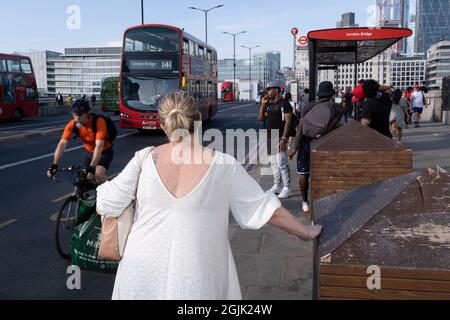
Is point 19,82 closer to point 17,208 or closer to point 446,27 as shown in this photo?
point 17,208

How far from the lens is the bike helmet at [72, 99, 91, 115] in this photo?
201 inches

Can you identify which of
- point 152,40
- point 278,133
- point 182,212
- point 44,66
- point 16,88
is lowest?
point 278,133

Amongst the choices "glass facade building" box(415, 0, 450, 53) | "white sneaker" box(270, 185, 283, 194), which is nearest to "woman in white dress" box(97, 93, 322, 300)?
"white sneaker" box(270, 185, 283, 194)

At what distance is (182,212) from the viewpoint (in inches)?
79.0

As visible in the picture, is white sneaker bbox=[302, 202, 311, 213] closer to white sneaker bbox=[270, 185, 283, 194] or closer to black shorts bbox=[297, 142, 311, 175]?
black shorts bbox=[297, 142, 311, 175]

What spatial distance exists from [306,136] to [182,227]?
4528mm

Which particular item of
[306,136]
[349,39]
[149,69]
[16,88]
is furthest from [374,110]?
[16,88]

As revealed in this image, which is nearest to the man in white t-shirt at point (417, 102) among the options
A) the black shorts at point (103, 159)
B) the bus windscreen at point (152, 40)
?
the bus windscreen at point (152, 40)

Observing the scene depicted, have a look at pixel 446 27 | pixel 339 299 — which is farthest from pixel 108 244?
pixel 446 27

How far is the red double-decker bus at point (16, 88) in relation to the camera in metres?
24.9

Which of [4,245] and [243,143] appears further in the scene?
[243,143]

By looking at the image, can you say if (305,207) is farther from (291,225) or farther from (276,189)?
(291,225)

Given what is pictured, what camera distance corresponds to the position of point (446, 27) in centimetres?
16438
